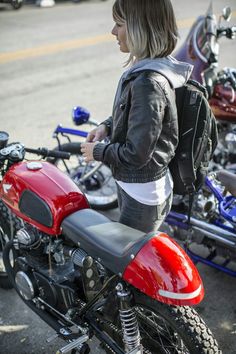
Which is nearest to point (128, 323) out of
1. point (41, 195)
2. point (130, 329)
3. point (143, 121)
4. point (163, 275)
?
point (130, 329)

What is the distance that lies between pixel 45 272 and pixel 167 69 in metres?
1.35

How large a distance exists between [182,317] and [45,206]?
3.10 ft

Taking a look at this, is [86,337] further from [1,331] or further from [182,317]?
[1,331]

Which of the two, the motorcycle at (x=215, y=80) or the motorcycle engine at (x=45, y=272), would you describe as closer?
the motorcycle engine at (x=45, y=272)

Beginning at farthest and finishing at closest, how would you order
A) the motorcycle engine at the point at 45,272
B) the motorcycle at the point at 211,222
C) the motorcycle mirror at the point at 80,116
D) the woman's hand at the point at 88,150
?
the motorcycle mirror at the point at 80,116 < the motorcycle at the point at 211,222 < the motorcycle engine at the point at 45,272 < the woman's hand at the point at 88,150

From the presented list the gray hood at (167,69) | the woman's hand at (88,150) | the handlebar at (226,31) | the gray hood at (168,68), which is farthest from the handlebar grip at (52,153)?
the handlebar at (226,31)

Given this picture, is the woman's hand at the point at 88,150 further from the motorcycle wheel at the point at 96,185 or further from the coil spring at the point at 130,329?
the motorcycle wheel at the point at 96,185

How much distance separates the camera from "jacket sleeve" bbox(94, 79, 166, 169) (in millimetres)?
2314

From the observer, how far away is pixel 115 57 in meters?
9.40

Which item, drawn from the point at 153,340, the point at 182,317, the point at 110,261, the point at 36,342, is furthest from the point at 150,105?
the point at 36,342

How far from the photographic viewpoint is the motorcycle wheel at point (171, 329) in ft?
7.44

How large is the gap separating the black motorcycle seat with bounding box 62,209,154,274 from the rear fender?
4cm

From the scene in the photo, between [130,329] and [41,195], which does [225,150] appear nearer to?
[41,195]

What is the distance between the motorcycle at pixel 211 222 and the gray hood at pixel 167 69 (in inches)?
36.0
